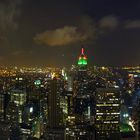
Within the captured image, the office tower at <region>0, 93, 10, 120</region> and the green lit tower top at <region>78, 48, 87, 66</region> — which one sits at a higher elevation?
the green lit tower top at <region>78, 48, 87, 66</region>

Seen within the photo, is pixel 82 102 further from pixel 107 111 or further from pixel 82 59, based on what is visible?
pixel 82 59

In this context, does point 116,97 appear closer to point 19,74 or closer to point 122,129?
point 122,129

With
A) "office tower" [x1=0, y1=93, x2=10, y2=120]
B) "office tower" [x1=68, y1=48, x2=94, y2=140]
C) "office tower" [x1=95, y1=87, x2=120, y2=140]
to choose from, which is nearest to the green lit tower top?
"office tower" [x1=68, y1=48, x2=94, y2=140]

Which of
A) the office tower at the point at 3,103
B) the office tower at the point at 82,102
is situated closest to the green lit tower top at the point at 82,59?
the office tower at the point at 82,102

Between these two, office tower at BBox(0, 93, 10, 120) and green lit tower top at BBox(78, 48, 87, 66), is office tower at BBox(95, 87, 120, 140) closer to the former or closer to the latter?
green lit tower top at BBox(78, 48, 87, 66)

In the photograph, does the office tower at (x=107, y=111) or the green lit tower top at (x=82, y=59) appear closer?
the green lit tower top at (x=82, y=59)

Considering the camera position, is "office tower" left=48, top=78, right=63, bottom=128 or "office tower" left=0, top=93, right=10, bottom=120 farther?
"office tower" left=0, top=93, right=10, bottom=120

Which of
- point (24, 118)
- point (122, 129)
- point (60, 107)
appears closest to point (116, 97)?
point (122, 129)

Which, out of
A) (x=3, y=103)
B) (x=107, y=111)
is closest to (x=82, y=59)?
(x=107, y=111)

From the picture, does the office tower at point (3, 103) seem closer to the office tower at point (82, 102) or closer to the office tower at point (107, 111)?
the office tower at point (82, 102)
